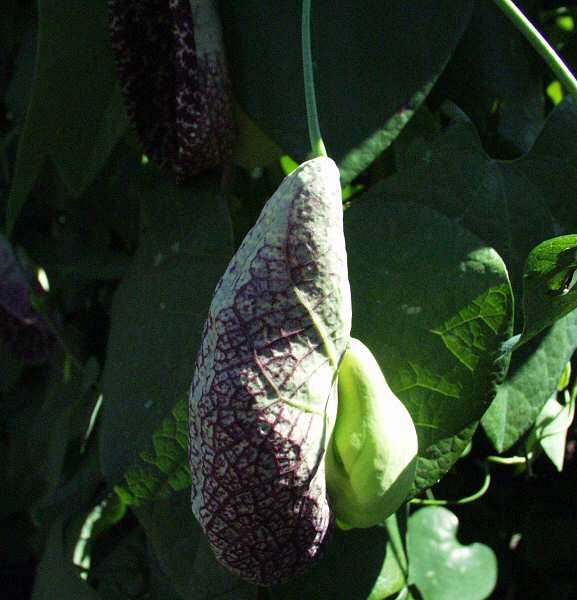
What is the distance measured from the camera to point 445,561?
83 centimetres

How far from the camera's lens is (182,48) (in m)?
0.63

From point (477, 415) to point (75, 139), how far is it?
445mm

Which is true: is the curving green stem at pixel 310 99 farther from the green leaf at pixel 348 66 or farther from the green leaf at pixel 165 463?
the green leaf at pixel 165 463

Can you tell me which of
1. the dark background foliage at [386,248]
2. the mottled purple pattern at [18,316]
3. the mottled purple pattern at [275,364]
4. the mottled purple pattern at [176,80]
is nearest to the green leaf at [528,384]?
the dark background foliage at [386,248]

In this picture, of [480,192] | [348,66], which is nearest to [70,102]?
[348,66]

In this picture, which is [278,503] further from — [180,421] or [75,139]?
[75,139]

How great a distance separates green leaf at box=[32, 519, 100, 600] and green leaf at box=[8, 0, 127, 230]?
34 cm

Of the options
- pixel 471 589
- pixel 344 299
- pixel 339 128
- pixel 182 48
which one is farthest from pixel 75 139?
pixel 471 589

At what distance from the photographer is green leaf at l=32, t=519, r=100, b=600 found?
771 mm

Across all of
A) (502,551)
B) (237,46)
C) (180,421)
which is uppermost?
(237,46)

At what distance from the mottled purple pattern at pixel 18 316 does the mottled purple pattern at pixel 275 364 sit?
20.7 inches

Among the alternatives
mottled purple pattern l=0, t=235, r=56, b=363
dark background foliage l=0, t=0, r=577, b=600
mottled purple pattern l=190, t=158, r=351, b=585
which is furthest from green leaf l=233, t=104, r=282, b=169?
mottled purple pattern l=0, t=235, r=56, b=363

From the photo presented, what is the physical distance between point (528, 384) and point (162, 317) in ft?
0.96

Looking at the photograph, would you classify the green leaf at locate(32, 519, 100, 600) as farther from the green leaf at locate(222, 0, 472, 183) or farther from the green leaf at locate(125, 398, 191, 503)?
the green leaf at locate(222, 0, 472, 183)
